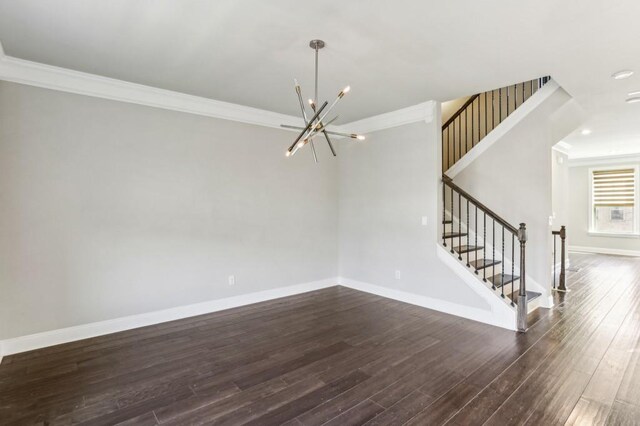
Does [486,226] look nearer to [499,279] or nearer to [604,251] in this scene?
[499,279]

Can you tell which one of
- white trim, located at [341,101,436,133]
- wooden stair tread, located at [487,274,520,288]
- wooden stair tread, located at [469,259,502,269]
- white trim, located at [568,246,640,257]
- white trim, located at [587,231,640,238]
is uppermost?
white trim, located at [341,101,436,133]

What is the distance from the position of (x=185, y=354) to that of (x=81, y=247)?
1.66 metres

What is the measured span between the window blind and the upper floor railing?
6.29 m

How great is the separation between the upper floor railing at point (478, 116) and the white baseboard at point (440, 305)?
253 centimetres

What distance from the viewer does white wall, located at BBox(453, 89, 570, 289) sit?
15.2 ft

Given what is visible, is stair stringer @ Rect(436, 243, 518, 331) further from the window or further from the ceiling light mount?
the window

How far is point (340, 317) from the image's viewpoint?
172 inches

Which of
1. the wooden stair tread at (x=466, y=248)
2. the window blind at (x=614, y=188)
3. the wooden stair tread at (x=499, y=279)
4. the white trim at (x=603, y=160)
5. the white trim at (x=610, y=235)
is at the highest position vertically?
the white trim at (x=603, y=160)

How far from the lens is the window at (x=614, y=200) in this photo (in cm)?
911

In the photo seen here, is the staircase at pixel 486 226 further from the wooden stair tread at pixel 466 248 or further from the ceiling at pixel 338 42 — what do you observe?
the ceiling at pixel 338 42

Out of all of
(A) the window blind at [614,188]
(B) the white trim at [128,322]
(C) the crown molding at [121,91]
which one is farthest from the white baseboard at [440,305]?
(A) the window blind at [614,188]

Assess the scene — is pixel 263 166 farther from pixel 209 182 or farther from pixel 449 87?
pixel 449 87

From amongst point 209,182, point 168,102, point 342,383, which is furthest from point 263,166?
point 342,383

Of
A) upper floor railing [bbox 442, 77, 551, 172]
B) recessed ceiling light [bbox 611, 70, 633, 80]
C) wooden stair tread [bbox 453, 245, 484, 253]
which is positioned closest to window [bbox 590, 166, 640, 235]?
upper floor railing [bbox 442, 77, 551, 172]
